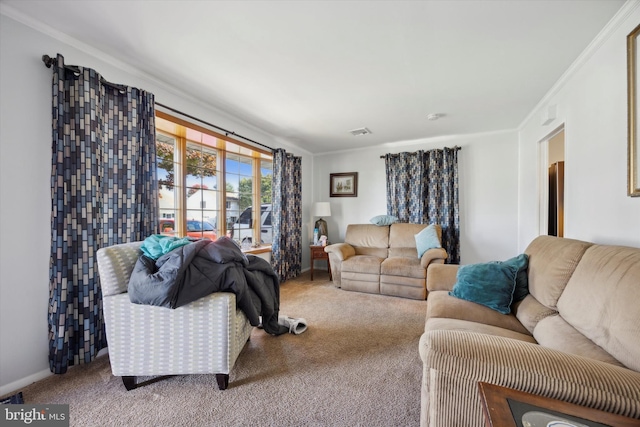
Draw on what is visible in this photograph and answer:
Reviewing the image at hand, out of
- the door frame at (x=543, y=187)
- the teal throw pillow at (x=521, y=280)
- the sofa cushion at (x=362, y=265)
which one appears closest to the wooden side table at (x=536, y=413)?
the teal throw pillow at (x=521, y=280)

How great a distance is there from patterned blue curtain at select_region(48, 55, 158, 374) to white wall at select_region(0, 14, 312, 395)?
0.27ft

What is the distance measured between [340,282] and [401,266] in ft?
3.12

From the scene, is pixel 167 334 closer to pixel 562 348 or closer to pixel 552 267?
pixel 562 348

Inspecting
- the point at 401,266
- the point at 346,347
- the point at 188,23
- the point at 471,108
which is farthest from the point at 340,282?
the point at 188,23

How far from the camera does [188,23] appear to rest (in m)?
1.71

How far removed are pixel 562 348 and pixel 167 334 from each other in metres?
2.07

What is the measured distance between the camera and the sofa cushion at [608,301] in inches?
37.8

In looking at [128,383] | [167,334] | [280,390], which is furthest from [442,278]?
[128,383]

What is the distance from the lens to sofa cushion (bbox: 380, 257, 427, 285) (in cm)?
341

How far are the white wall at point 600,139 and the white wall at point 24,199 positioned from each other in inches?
145

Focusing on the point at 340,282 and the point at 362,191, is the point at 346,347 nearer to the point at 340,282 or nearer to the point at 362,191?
the point at 340,282

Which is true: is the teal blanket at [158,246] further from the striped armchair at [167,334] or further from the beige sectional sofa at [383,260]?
the beige sectional sofa at [383,260]

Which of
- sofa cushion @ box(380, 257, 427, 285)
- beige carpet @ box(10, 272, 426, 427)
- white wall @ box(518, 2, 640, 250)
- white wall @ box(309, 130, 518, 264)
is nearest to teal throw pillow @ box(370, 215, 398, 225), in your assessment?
white wall @ box(309, 130, 518, 264)

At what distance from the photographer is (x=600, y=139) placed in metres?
1.79
